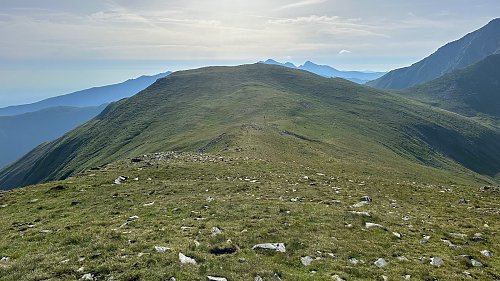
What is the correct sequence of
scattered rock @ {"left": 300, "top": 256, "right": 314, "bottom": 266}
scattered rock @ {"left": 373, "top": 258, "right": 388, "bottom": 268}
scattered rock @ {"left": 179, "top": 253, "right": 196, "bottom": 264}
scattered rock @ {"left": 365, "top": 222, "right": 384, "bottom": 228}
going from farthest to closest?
1. scattered rock @ {"left": 365, "top": 222, "right": 384, "bottom": 228}
2. scattered rock @ {"left": 373, "top": 258, "right": 388, "bottom": 268}
3. scattered rock @ {"left": 300, "top": 256, "right": 314, "bottom": 266}
4. scattered rock @ {"left": 179, "top": 253, "right": 196, "bottom": 264}

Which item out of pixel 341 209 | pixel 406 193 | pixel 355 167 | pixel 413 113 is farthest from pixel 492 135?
pixel 341 209

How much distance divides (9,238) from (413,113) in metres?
190

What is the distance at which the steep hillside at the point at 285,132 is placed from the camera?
8062 cm

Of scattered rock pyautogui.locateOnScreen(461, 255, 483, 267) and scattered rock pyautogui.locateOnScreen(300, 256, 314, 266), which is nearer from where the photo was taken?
scattered rock pyautogui.locateOnScreen(300, 256, 314, 266)

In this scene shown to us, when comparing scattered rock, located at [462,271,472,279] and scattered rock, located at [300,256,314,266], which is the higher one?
scattered rock, located at [300,256,314,266]

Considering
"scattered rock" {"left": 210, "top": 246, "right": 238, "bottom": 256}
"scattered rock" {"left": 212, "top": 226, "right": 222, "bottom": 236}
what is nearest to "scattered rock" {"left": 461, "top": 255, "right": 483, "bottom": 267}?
"scattered rock" {"left": 210, "top": 246, "right": 238, "bottom": 256}

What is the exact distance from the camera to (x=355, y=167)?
54.8 m

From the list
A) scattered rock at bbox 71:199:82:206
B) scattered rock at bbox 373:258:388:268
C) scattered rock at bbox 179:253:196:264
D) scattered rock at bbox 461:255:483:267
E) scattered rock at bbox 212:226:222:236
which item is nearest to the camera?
scattered rock at bbox 179:253:196:264

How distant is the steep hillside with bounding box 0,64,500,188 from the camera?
80625 mm

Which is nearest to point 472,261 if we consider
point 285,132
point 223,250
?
point 223,250

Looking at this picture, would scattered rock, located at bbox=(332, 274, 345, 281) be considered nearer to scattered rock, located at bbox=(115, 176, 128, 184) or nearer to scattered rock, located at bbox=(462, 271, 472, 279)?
scattered rock, located at bbox=(462, 271, 472, 279)

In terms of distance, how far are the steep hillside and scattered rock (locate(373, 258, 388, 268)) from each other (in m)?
38.7

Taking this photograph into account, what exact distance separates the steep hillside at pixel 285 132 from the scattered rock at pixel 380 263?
1522 inches

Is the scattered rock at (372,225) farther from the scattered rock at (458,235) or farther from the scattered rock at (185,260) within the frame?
the scattered rock at (185,260)
